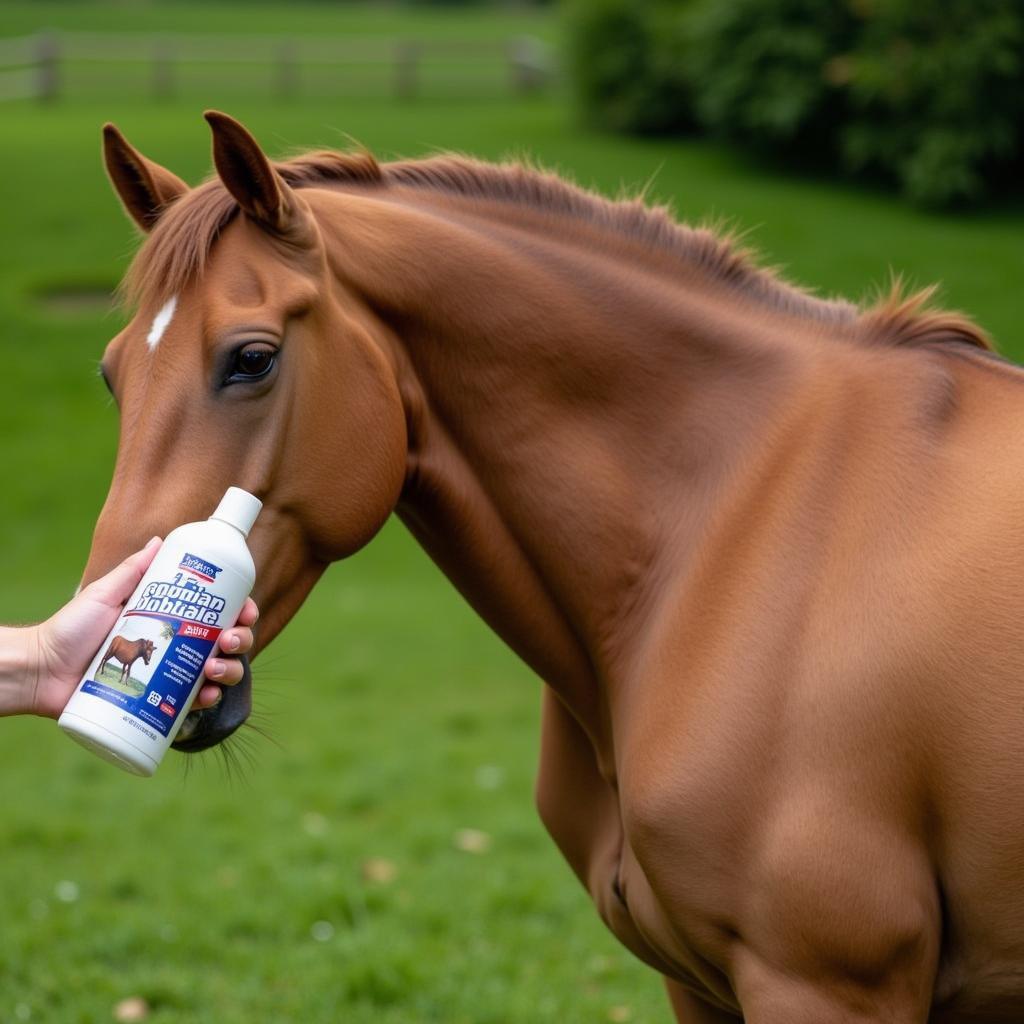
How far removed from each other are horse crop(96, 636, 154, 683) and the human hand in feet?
0.22

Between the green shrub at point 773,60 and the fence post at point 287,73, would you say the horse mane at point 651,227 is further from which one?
the fence post at point 287,73

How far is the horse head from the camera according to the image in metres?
2.31

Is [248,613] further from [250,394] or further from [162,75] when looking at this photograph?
[162,75]

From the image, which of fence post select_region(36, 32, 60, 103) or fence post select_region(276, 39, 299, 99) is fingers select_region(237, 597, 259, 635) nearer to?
fence post select_region(36, 32, 60, 103)

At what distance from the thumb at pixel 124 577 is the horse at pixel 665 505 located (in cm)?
4

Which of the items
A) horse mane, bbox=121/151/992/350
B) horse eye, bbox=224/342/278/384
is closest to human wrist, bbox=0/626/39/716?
horse eye, bbox=224/342/278/384

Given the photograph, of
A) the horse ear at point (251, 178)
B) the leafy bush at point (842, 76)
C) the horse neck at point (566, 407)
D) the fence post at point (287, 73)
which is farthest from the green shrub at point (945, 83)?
the horse ear at point (251, 178)

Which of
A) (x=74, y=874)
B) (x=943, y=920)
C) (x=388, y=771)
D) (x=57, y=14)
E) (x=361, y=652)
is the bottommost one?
(x=57, y=14)

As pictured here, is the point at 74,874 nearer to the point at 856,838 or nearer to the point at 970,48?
the point at 856,838

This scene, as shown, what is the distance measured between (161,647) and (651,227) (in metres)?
A: 1.36

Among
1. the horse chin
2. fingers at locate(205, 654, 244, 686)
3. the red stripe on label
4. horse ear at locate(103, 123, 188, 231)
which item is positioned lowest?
the horse chin

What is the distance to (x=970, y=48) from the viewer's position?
16.8m

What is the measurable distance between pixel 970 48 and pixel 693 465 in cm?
1624

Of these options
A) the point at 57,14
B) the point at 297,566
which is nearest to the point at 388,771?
the point at 297,566
